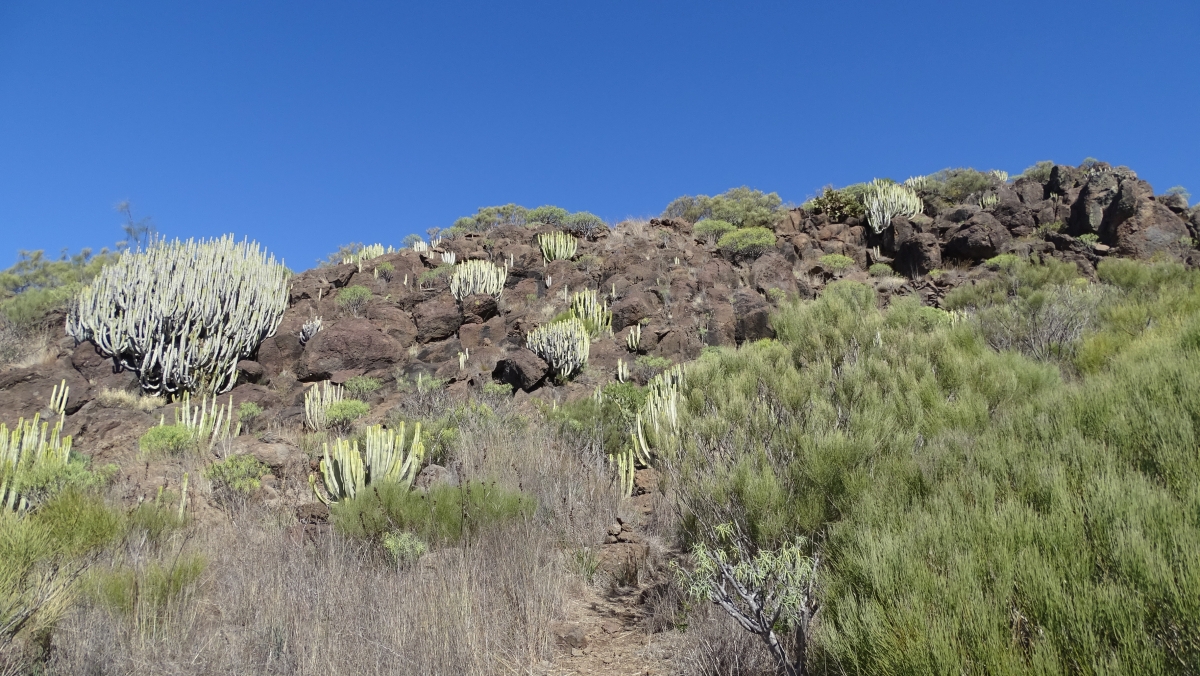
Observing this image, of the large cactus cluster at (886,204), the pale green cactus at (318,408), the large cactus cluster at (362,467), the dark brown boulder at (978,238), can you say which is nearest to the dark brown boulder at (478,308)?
the pale green cactus at (318,408)

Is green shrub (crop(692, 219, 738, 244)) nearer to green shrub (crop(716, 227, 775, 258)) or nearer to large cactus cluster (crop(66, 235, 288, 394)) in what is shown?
green shrub (crop(716, 227, 775, 258))

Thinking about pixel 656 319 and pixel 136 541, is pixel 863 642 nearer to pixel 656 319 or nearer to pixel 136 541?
pixel 136 541

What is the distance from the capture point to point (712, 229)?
58.6 feet

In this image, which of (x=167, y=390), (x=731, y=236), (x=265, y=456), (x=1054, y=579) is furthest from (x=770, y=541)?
(x=731, y=236)

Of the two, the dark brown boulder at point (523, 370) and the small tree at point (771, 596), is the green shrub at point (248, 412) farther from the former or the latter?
the small tree at point (771, 596)

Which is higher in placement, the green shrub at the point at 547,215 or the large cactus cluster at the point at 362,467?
the green shrub at the point at 547,215

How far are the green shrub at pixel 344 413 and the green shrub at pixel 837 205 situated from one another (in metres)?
13.8

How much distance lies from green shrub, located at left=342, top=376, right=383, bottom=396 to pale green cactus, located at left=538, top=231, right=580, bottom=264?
695 cm

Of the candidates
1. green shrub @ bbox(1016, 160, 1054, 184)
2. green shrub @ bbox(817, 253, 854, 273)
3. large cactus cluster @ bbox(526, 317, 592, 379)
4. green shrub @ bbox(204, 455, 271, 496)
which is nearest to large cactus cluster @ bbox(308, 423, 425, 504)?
green shrub @ bbox(204, 455, 271, 496)

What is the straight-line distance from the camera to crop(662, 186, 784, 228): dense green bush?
18516 mm

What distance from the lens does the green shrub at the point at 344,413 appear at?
7.94m

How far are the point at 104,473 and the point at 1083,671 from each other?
22.6 ft

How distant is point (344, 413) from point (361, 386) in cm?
164

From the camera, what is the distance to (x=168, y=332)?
10641 millimetres
